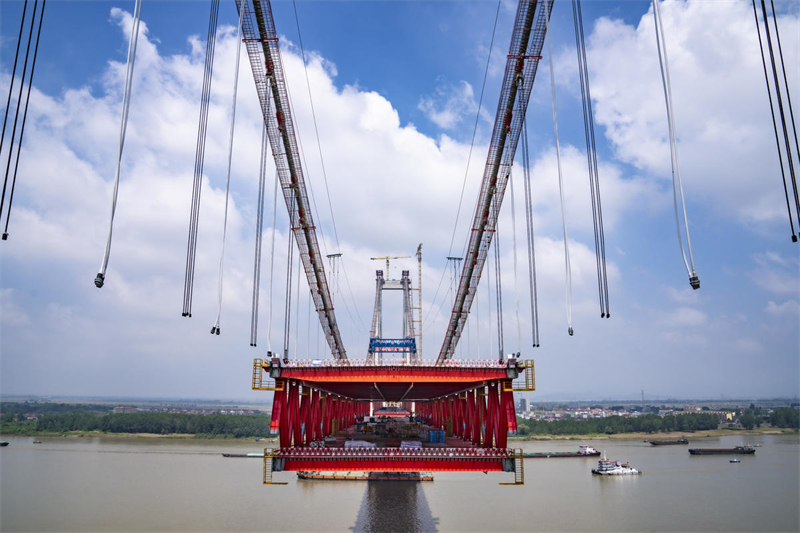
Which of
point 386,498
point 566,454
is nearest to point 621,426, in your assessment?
point 566,454

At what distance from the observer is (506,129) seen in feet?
148

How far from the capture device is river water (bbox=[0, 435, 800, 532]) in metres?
44.1

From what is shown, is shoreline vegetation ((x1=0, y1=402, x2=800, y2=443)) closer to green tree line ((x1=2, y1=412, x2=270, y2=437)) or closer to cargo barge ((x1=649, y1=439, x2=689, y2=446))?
green tree line ((x1=2, y1=412, x2=270, y2=437))

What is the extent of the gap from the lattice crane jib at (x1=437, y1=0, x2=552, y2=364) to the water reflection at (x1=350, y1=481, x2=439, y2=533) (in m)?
23.4

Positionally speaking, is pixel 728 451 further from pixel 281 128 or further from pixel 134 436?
pixel 134 436

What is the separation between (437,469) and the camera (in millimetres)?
26172

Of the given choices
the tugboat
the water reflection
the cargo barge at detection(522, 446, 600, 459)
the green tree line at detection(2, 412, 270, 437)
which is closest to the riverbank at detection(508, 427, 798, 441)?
the cargo barge at detection(522, 446, 600, 459)

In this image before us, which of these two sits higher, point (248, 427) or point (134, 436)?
point (248, 427)

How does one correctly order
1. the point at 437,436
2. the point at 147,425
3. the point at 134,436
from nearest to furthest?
the point at 437,436 → the point at 134,436 → the point at 147,425

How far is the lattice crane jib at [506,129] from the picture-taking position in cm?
3694

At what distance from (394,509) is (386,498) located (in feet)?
20.3

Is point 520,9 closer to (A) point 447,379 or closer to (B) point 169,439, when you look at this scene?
(A) point 447,379

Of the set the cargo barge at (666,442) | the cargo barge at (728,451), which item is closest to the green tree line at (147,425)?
the cargo barge at (666,442)

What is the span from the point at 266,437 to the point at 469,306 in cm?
8233
